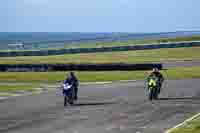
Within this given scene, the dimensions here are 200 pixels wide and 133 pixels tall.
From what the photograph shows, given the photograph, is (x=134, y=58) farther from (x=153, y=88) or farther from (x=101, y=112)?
(x=101, y=112)

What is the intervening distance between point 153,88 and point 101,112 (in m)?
5.99

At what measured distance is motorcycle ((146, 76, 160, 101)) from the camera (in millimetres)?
29969

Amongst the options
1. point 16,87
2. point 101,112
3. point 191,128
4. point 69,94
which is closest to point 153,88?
point 69,94

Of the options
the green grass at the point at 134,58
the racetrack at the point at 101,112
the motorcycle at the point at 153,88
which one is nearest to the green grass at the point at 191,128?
the racetrack at the point at 101,112

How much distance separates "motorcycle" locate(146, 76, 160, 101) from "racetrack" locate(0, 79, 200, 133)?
487mm

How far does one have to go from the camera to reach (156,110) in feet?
81.9

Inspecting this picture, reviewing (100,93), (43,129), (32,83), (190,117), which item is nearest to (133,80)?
(32,83)

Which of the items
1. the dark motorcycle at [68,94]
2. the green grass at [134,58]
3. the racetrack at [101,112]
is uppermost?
the green grass at [134,58]

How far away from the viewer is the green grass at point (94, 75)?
4956 centimetres

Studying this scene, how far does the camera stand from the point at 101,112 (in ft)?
80.7

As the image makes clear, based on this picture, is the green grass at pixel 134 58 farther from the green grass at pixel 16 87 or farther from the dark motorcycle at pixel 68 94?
the dark motorcycle at pixel 68 94

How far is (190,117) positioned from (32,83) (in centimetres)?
2601

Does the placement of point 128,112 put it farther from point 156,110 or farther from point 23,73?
point 23,73

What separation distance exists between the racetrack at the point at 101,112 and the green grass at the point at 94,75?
1351cm
